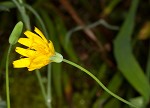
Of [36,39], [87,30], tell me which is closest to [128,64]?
[87,30]

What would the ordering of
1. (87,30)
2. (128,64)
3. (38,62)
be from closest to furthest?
(38,62), (128,64), (87,30)

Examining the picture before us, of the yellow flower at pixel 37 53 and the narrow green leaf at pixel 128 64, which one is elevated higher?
the yellow flower at pixel 37 53

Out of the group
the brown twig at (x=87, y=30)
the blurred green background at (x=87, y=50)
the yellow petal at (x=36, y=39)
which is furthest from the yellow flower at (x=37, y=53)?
the brown twig at (x=87, y=30)

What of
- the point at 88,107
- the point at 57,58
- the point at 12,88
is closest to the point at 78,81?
the point at 88,107

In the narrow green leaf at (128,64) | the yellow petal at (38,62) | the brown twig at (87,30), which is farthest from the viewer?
the brown twig at (87,30)

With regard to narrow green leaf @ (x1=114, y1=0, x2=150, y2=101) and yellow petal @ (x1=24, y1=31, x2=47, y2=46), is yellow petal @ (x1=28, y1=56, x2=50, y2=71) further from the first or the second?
narrow green leaf @ (x1=114, y1=0, x2=150, y2=101)

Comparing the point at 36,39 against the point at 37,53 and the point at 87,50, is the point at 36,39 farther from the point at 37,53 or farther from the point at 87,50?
the point at 87,50

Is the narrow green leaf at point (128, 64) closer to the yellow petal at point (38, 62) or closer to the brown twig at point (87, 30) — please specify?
the brown twig at point (87, 30)

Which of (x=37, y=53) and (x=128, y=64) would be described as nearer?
(x=37, y=53)

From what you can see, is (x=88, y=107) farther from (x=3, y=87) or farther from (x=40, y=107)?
(x=3, y=87)
